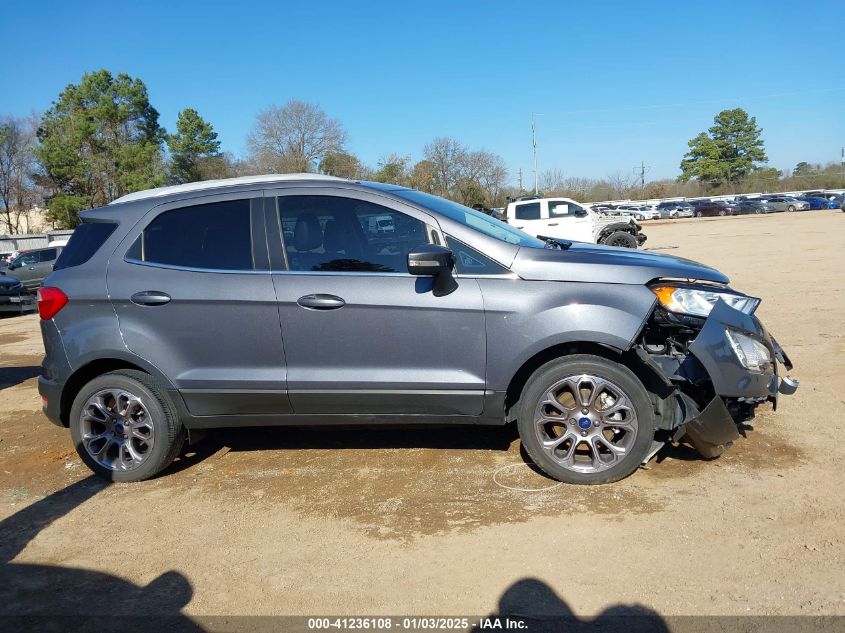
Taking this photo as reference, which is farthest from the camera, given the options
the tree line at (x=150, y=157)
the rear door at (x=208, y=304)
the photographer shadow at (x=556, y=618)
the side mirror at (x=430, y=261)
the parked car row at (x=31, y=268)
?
the tree line at (x=150, y=157)

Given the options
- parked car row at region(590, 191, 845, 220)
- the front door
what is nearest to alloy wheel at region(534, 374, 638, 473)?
the front door

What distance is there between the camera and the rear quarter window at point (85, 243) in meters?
4.66

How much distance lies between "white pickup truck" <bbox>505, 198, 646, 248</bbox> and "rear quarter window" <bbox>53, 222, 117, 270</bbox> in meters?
16.2

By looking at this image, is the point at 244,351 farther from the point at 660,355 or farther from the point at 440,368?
the point at 660,355

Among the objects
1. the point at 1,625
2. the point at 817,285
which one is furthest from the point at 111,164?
the point at 1,625

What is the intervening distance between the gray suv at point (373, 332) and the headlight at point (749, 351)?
14 mm

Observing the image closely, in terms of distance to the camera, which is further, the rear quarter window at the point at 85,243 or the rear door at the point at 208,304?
the rear quarter window at the point at 85,243

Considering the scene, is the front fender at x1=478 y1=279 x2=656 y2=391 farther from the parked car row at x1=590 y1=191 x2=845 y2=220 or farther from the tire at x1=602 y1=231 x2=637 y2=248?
the parked car row at x1=590 y1=191 x2=845 y2=220

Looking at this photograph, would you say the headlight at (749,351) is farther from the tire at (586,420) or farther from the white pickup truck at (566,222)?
the white pickup truck at (566,222)

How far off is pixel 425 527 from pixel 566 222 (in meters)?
17.4

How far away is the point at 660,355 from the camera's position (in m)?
4.38

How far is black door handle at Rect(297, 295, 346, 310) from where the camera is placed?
167 inches

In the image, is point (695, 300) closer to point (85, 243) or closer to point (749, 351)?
point (749, 351)

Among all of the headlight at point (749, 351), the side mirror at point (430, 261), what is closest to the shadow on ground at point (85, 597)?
the side mirror at point (430, 261)
